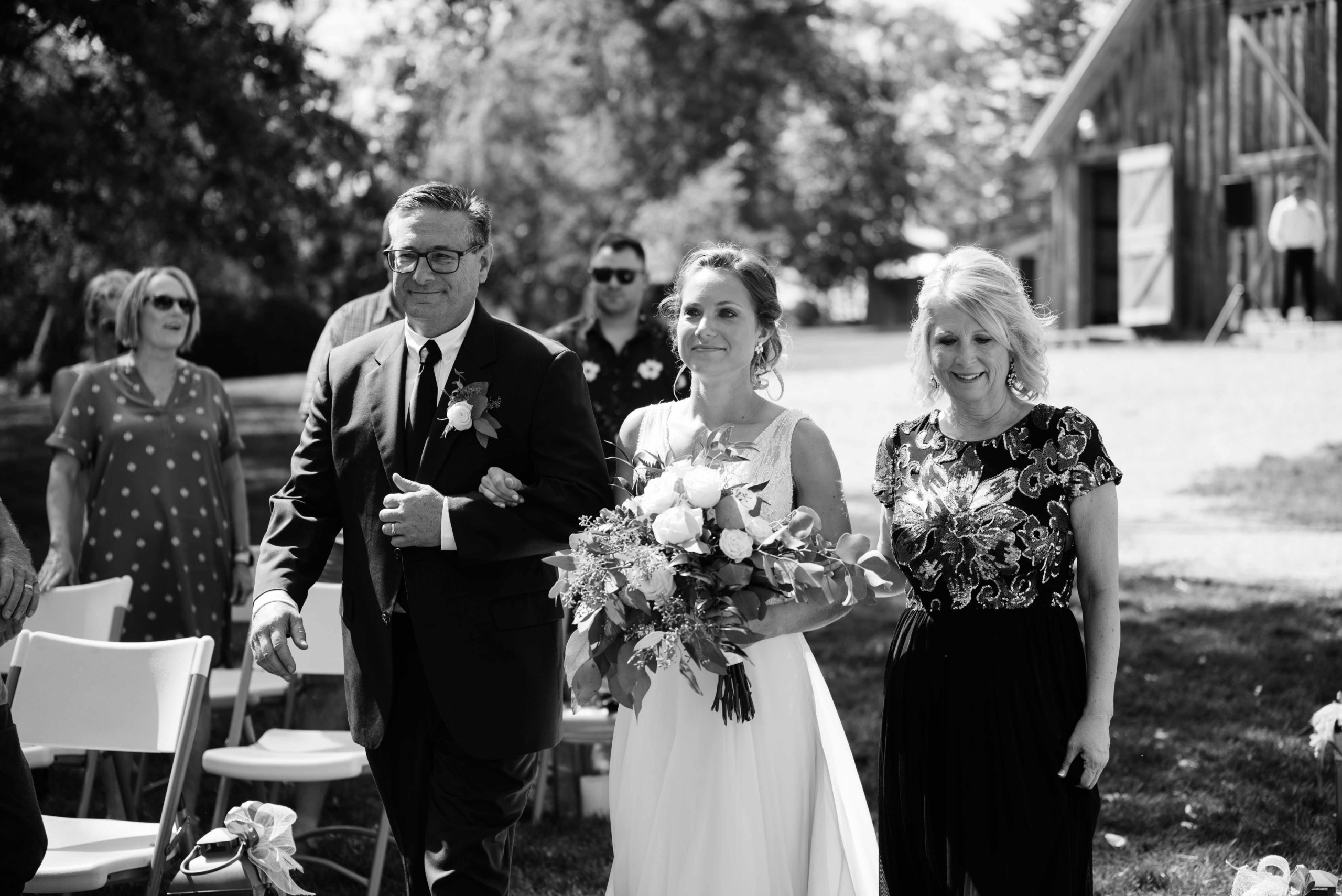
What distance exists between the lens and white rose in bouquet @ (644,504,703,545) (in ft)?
10.8

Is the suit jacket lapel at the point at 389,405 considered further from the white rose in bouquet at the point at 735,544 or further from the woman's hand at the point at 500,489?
the white rose in bouquet at the point at 735,544

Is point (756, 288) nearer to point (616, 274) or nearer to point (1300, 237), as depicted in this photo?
point (616, 274)

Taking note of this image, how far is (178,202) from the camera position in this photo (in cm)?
1290

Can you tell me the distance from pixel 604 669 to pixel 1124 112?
763 inches

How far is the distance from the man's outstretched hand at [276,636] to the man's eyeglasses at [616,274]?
3853 millimetres

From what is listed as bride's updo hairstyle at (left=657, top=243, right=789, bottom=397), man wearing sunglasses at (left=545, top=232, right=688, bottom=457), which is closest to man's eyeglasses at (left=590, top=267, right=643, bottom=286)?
man wearing sunglasses at (left=545, top=232, right=688, bottom=457)

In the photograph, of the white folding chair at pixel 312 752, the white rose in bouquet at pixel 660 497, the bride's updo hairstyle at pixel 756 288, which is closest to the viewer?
the white rose in bouquet at pixel 660 497

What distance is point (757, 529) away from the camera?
339 cm

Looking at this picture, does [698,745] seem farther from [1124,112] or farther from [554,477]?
[1124,112]

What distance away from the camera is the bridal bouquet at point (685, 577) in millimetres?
3316

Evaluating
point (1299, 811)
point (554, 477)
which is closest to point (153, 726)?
point (554, 477)

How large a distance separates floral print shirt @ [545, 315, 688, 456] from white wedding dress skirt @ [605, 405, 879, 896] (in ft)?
10.2

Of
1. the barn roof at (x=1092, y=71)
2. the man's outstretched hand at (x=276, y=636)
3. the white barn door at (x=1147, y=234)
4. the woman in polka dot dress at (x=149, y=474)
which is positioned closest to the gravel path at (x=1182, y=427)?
the white barn door at (x=1147, y=234)

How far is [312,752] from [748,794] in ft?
7.28
